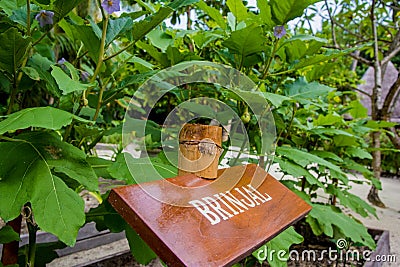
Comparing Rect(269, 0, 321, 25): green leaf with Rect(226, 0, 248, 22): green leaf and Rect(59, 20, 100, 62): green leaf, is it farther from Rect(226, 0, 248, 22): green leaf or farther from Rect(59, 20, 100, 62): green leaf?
Rect(59, 20, 100, 62): green leaf

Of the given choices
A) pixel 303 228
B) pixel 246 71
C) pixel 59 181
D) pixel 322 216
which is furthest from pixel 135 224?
pixel 303 228

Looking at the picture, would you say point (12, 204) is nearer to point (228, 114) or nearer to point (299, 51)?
point (228, 114)

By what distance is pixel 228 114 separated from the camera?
0.88 meters

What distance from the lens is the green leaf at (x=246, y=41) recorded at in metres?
0.72

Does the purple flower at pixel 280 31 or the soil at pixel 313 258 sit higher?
the purple flower at pixel 280 31

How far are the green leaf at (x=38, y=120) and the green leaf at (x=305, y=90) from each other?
64 centimetres

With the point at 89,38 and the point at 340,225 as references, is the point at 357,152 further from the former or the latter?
the point at 89,38

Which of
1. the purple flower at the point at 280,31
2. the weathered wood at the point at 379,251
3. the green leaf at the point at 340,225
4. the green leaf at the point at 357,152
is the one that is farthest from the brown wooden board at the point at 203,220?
the green leaf at the point at 357,152

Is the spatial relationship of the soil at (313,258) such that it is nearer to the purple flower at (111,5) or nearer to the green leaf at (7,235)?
the green leaf at (7,235)

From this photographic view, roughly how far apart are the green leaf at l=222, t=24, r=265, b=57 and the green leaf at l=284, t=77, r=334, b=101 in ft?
0.68

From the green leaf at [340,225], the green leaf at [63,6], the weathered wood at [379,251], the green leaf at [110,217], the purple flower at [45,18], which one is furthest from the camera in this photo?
the weathered wood at [379,251]

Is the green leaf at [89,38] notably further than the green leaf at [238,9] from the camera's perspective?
No

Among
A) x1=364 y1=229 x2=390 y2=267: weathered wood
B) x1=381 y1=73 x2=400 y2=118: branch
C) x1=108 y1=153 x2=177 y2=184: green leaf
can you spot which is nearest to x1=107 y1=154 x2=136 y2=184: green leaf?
x1=108 y1=153 x2=177 y2=184: green leaf

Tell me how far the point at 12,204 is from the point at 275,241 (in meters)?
0.62
